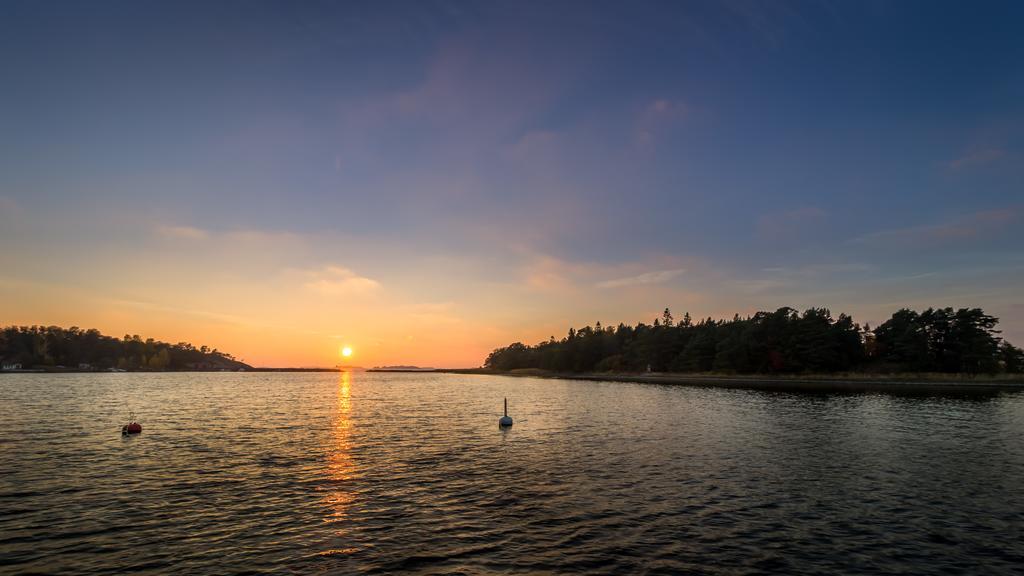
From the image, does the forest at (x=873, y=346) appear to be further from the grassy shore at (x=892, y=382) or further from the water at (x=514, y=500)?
the water at (x=514, y=500)

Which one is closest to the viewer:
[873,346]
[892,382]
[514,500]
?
[514,500]

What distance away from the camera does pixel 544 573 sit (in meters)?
17.8

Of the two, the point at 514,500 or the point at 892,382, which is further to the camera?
the point at 892,382

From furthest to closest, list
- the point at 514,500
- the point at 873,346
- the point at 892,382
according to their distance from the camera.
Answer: the point at 873,346 → the point at 892,382 → the point at 514,500

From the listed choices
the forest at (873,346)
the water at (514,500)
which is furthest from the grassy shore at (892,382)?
the water at (514,500)

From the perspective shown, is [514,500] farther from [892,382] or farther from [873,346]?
[873,346]

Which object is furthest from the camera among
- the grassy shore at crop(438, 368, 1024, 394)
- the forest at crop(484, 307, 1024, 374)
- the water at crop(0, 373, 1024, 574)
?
the forest at crop(484, 307, 1024, 374)

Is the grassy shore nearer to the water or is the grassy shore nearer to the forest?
the forest

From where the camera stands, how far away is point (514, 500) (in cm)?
2759

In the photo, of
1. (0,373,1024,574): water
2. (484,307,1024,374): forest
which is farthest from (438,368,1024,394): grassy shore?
(0,373,1024,574): water

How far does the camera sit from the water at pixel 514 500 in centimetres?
1930

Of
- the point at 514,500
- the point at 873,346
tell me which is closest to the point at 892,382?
the point at 873,346

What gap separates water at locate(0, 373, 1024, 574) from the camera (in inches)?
760

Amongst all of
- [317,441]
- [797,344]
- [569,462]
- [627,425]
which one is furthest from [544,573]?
[797,344]
